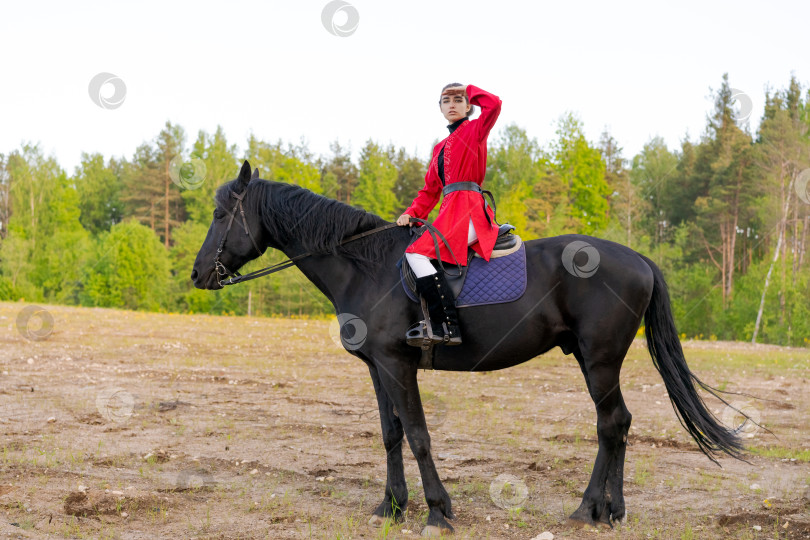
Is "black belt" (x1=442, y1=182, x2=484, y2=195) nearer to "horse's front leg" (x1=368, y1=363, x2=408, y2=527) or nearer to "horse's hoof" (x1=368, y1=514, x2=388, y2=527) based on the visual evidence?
"horse's front leg" (x1=368, y1=363, x2=408, y2=527)

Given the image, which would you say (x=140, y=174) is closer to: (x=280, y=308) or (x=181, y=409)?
(x=280, y=308)

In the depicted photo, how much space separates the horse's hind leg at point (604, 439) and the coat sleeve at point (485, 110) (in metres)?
2.41

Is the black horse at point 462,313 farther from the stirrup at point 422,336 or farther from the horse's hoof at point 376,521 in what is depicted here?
the stirrup at point 422,336

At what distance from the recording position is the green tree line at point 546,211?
38.2 meters

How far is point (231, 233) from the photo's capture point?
6457 millimetres

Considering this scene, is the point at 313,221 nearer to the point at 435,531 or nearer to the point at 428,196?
the point at 428,196

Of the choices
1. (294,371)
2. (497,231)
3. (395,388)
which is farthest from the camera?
(294,371)

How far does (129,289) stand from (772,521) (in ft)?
173

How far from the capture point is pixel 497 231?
6.39m

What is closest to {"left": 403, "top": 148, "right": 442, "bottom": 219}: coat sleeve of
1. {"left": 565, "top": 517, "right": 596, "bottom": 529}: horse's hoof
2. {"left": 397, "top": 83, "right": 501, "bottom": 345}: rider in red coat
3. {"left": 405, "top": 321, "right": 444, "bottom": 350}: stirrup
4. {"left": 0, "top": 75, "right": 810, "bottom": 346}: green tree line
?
{"left": 397, "top": 83, "right": 501, "bottom": 345}: rider in red coat

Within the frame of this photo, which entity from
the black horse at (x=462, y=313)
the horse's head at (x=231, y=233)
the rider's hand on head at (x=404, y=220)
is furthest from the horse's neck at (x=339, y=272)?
the horse's head at (x=231, y=233)

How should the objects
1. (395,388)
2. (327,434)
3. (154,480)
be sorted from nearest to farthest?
(395,388), (154,480), (327,434)

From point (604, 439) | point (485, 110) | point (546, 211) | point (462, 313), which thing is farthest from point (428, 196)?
point (546, 211)

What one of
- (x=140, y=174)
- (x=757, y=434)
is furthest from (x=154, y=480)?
(x=140, y=174)
